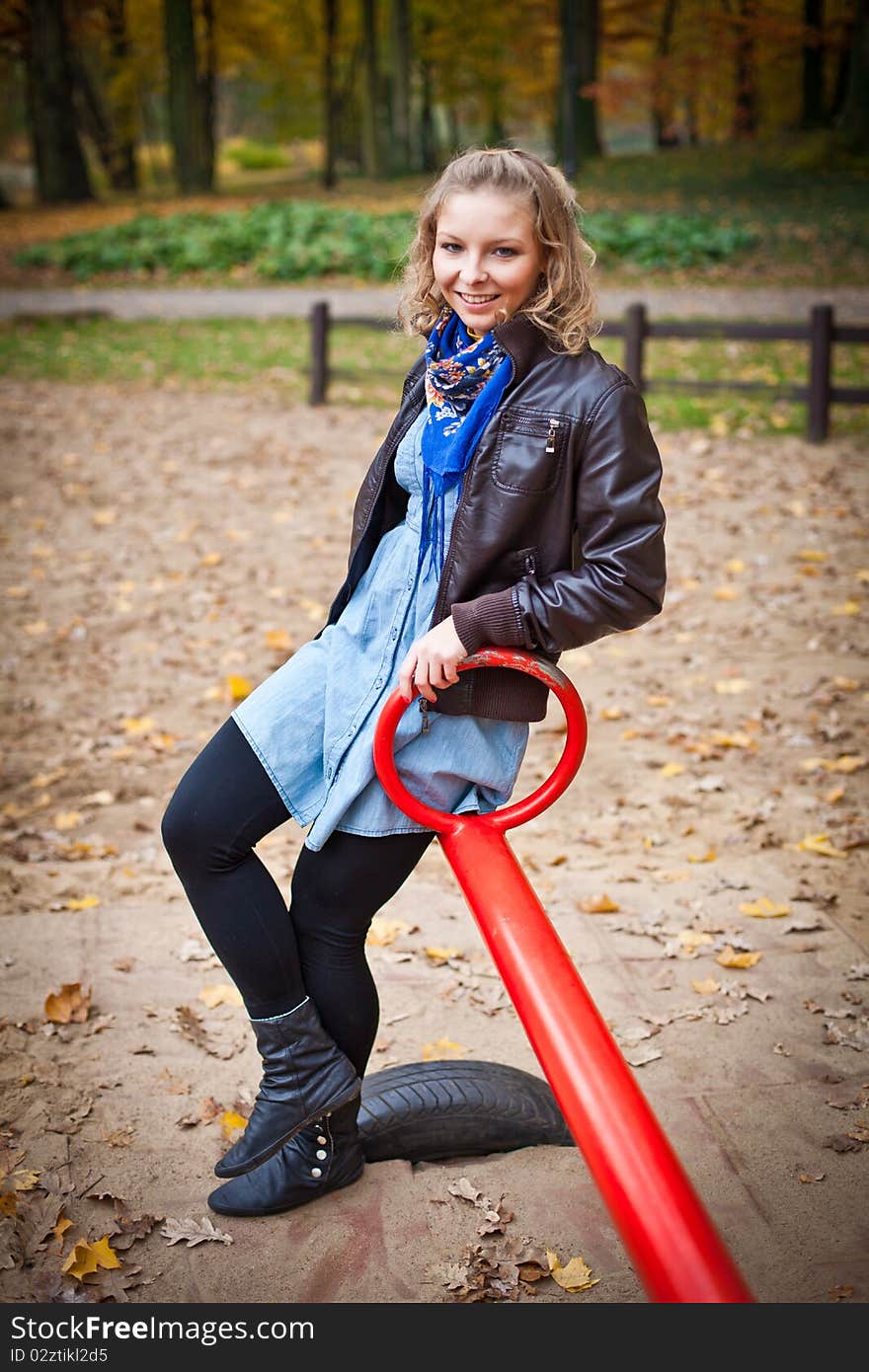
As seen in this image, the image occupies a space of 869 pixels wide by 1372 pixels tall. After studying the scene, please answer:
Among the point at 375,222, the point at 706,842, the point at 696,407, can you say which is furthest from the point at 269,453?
the point at 375,222

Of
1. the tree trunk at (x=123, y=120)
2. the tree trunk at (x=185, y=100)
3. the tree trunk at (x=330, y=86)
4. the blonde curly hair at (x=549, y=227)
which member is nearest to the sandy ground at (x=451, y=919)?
the blonde curly hair at (x=549, y=227)

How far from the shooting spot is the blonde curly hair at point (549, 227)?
2139mm

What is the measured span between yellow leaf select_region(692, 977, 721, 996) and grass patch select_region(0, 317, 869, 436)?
7684 millimetres

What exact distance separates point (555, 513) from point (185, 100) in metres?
29.3

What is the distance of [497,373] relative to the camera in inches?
83.4

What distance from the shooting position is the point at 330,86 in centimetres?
3231

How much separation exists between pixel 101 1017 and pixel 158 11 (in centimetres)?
3476

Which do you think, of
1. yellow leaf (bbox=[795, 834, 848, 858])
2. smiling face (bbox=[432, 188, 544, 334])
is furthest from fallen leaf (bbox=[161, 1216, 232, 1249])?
yellow leaf (bbox=[795, 834, 848, 858])

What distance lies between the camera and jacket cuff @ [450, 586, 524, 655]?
2131 mm

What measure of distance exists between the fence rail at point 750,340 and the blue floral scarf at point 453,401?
7133 millimetres

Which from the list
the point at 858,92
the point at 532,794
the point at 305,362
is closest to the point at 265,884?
the point at 532,794

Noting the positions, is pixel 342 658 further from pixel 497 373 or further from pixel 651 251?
pixel 651 251

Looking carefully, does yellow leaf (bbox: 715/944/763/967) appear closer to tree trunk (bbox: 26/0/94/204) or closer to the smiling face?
the smiling face

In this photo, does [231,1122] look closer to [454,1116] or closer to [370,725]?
[454,1116]
